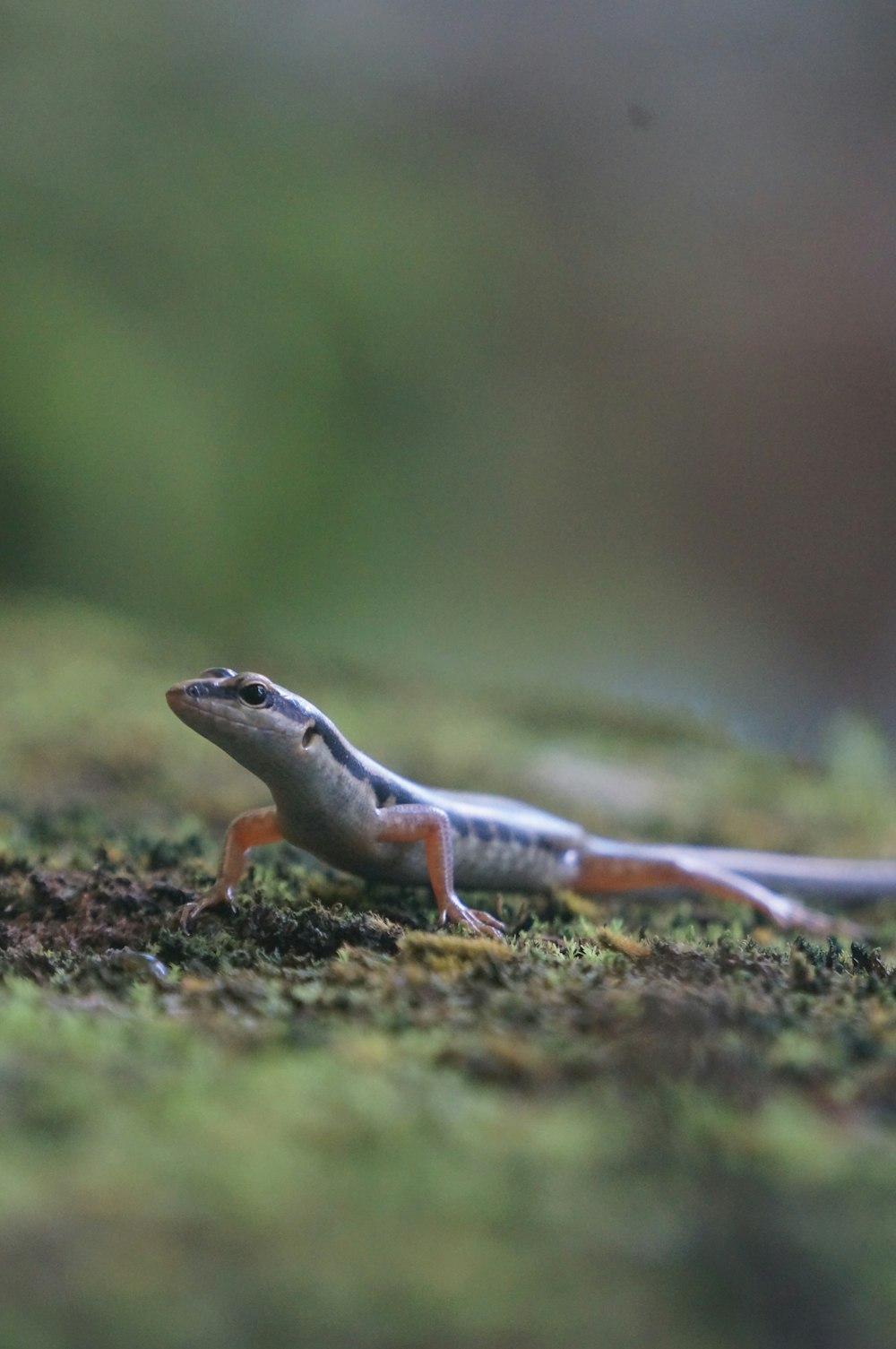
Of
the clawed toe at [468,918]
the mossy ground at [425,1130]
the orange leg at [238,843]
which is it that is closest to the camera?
the mossy ground at [425,1130]

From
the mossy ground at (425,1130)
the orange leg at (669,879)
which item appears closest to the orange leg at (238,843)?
the mossy ground at (425,1130)

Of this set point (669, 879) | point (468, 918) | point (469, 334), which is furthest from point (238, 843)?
point (469, 334)

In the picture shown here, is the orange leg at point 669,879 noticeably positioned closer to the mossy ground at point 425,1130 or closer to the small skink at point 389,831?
the small skink at point 389,831

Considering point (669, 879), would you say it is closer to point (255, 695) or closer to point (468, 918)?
point (468, 918)

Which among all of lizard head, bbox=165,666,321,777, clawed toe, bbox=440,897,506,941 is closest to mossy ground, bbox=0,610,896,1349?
clawed toe, bbox=440,897,506,941

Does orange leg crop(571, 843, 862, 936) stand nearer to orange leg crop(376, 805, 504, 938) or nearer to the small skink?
the small skink

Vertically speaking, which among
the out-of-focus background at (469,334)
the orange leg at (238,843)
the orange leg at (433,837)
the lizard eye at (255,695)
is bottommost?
the orange leg at (238,843)
